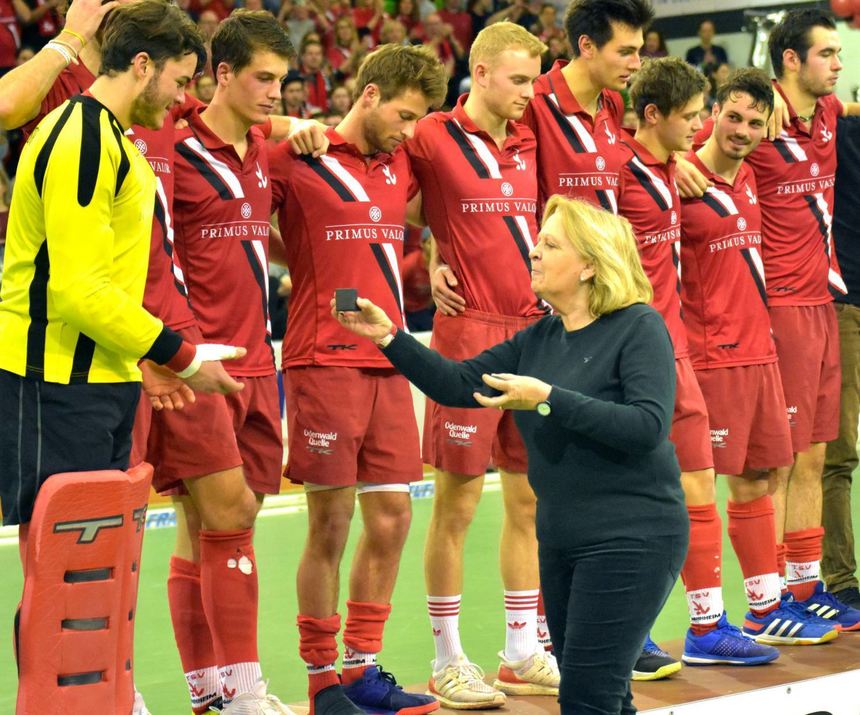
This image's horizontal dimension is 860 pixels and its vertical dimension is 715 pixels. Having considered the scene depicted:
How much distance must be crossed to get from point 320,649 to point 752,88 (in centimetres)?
271

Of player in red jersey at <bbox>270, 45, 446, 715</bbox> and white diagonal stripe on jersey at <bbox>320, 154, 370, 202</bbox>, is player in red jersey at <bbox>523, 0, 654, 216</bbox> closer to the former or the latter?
player in red jersey at <bbox>270, 45, 446, 715</bbox>

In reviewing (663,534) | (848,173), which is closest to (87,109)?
(663,534)

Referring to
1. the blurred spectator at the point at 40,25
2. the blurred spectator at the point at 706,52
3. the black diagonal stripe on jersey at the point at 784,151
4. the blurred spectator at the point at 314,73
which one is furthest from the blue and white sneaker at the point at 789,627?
the blurred spectator at the point at 706,52

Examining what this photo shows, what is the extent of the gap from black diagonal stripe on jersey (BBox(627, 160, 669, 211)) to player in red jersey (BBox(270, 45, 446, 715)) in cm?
94

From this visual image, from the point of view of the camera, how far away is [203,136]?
180 inches

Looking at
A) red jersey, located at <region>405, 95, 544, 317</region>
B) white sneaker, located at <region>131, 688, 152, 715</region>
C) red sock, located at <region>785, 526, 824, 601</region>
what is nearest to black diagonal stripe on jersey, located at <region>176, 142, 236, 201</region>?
red jersey, located at <region>405, 95, 544, 317</region>

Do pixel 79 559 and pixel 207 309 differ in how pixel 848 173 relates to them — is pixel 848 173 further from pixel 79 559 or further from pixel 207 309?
pixel 79 559

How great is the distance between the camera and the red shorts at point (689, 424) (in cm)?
531

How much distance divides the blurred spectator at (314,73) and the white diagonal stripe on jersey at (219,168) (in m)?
8.24

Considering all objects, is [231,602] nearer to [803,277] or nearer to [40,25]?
[803,277]

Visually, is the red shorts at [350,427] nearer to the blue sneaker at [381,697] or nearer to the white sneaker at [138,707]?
the blue sneaker at [381,697]

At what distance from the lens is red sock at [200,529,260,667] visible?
4418mm

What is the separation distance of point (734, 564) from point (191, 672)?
11.6 ft

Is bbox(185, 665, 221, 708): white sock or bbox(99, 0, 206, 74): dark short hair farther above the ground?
bbox(99, 0, 206, 74): dark short hair
